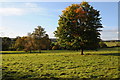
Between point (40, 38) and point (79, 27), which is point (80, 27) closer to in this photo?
point (79, 27)

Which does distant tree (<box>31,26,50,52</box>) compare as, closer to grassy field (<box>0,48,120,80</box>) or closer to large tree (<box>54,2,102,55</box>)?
large tree (<box>54,2,102,55</box>)

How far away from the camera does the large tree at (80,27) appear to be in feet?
109

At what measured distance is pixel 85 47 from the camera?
3422 centimetres

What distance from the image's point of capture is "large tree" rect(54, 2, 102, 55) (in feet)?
109

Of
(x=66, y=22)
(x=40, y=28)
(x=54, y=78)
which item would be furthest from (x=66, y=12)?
(x=54, y=78)

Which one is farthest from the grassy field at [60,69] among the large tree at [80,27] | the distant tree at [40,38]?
the distant tree at [40,38]

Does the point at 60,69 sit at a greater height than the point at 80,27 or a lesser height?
lesser

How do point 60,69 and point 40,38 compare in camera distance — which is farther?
point 40,38

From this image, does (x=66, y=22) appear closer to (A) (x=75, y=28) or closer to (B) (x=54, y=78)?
(A) (x=75, y=28)

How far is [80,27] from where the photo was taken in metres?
33.6

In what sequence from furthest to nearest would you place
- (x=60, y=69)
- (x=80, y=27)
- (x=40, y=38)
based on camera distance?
(x=40, y=38)
(x=80, y=27)
(x=60, y=69)

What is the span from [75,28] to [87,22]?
10.3 feet

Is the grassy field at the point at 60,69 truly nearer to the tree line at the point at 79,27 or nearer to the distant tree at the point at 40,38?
the tree line at the point at 79,27

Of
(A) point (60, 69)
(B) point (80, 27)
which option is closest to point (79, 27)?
(B) point (80, 27)
